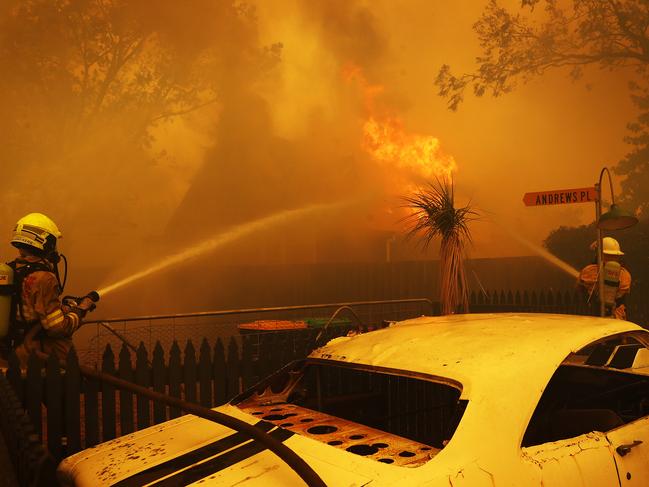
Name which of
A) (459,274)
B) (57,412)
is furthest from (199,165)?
(57,412)

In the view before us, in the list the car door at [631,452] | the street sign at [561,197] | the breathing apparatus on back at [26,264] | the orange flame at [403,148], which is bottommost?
the car door at [631,452]

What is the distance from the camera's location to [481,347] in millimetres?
2525

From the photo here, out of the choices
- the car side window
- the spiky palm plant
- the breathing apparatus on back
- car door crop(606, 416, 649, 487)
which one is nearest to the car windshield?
the car side window

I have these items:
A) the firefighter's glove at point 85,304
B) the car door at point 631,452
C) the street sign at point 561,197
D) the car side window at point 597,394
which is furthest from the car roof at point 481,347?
the street sign at point 561,197

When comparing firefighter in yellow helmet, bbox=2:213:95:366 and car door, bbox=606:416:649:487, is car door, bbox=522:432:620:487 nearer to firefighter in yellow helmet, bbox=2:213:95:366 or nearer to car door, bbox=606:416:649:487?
car door, bbox=606:416:649:487

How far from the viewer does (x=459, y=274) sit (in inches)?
295

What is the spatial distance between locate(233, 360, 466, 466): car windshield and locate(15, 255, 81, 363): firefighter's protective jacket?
224cm

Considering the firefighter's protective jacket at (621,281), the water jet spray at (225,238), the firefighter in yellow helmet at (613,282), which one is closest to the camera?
the firefighter in yellow helmet at (613,282)

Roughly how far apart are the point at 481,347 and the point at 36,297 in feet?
11.6

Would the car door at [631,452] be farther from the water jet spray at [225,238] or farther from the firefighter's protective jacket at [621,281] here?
the water jet spray at [225,238]

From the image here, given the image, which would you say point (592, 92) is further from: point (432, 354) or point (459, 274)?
point (432, 354)

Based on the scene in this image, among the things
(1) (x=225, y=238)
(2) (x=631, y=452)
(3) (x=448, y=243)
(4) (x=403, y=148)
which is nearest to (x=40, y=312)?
(2) (x=631, y=452)

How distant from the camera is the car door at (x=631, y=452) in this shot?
7.95ft

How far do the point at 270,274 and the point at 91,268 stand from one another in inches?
228
